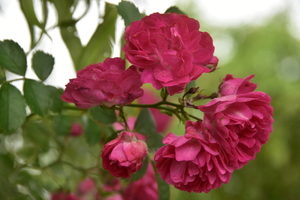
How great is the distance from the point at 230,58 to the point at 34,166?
62.1 inches

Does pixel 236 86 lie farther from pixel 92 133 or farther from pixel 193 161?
pixel 92 133

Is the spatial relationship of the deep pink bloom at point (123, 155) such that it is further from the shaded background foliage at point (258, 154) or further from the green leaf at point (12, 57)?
the green leaf at point (12, 57)

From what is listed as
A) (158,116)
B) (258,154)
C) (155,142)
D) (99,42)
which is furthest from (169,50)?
(258,154)

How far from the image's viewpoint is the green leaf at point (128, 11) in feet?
1.22

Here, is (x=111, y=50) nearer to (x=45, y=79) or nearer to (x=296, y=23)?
(x=45, y=79)

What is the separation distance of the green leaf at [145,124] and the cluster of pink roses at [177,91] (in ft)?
0.40

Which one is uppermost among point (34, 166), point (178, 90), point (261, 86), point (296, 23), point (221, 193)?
point (178, 90)

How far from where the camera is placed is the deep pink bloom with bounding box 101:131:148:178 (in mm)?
290

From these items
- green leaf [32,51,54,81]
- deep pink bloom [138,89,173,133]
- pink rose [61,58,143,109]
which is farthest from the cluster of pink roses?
deep pink bloom [138,89,173,133]

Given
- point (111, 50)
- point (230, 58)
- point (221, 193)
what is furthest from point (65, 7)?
point (230, 58)

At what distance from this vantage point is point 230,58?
194 cm

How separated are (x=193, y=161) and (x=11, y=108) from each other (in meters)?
0.20

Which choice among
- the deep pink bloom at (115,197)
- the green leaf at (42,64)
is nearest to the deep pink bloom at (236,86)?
the green leaf at (42,64)

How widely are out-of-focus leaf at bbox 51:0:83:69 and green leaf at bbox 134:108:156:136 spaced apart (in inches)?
6.4
